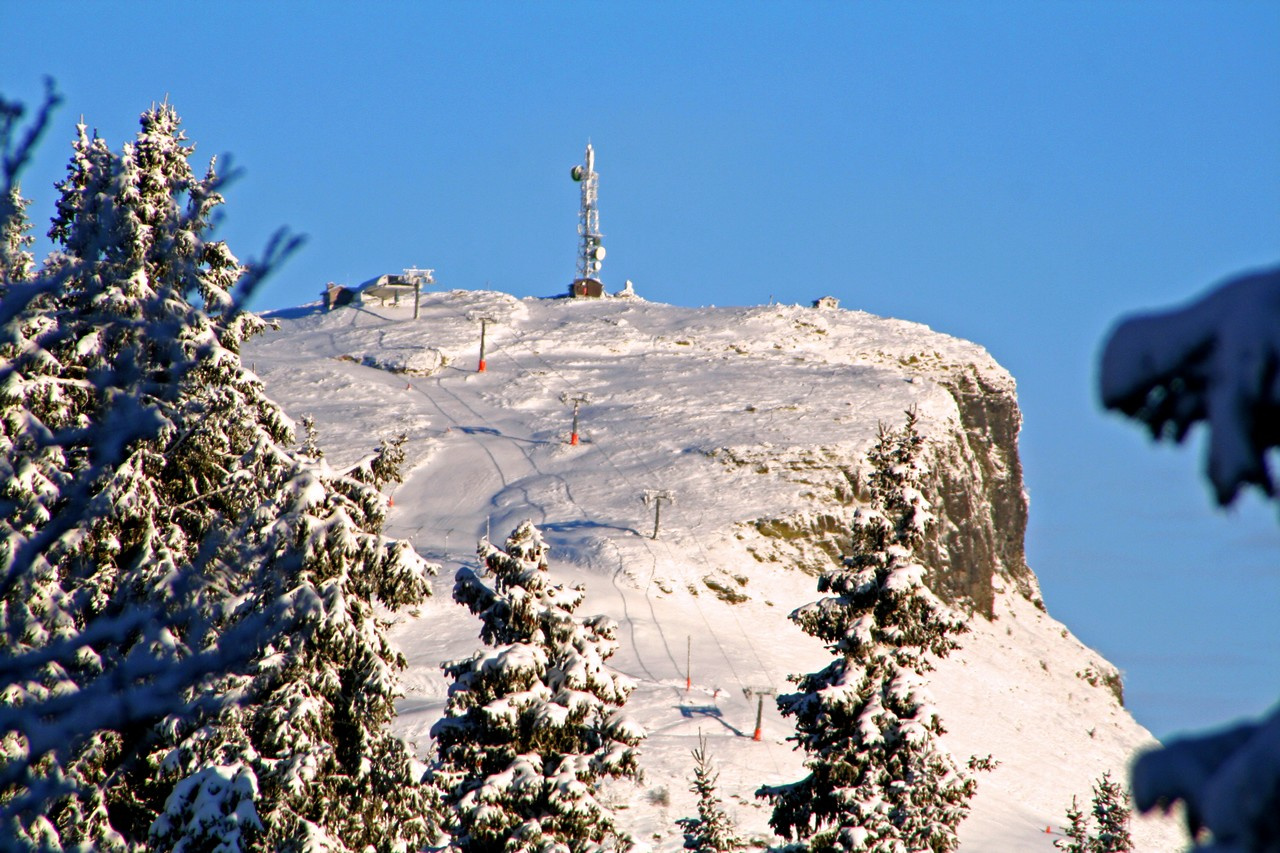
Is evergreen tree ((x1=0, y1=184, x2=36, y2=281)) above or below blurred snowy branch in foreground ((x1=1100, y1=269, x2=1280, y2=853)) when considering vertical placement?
above

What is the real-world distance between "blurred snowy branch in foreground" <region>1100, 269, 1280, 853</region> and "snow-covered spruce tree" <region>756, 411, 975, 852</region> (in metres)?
17.3

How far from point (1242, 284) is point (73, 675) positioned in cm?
1453

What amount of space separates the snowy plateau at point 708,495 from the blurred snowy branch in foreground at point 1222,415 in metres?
26.1

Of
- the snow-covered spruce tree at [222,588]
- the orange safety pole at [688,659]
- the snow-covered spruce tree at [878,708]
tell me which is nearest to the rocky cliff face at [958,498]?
the orange safety pole at [688,659]

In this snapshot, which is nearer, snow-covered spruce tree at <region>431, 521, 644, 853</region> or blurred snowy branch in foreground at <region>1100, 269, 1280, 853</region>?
blurred snowy branch in foreground at <region>1100, 269, 1280, 853</region>

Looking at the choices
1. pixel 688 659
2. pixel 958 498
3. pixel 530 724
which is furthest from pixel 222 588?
pixel 958 498

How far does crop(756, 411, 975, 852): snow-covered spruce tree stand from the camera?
2003 cm

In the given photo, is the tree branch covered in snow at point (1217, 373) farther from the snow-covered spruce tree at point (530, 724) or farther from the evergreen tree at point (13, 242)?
the snow-covered spruce tree at point (530, 724)

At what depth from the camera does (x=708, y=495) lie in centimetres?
6794

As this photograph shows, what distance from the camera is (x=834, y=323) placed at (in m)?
102

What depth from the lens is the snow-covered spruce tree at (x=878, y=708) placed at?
2003 centimetres

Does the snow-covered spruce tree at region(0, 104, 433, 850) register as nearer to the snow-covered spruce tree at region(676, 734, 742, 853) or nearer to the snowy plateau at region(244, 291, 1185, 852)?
the snow-covered spruce tree at region(676, 734, 742, 853)

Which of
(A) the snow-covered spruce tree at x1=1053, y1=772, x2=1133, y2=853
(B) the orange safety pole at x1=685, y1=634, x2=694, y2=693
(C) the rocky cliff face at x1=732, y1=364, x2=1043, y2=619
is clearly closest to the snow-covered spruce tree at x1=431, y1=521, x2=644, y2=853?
(A) the snow-covered spruce tree at x1=1053, y1=772, x2=1133, y2=853

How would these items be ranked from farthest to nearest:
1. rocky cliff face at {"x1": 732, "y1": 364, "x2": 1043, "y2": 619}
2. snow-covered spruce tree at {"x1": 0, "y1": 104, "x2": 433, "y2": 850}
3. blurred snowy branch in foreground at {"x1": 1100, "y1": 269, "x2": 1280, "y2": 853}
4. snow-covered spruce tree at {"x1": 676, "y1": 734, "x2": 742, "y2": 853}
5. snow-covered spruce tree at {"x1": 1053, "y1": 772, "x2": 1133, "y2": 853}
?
rocky cliff face at {"x1": 732, "y1": 364, "x2": 1043, "y2": 619} → snow-covered spruce tree at {"x1": 1053, "y1": 772, "x2": 1133, "y2": 853} → snow-covered spruce tree at {"x1": 676, "y1": 734, "x2": 742, "y2": 853} → snow-covered spruce tree at {"x1": 0, "y1": 104, "x2": 433, "y2": 850} → blurred snowy branch in foreground at {"x1": 1100, "y1": 269, "x2": 1280, "y2": 853}
